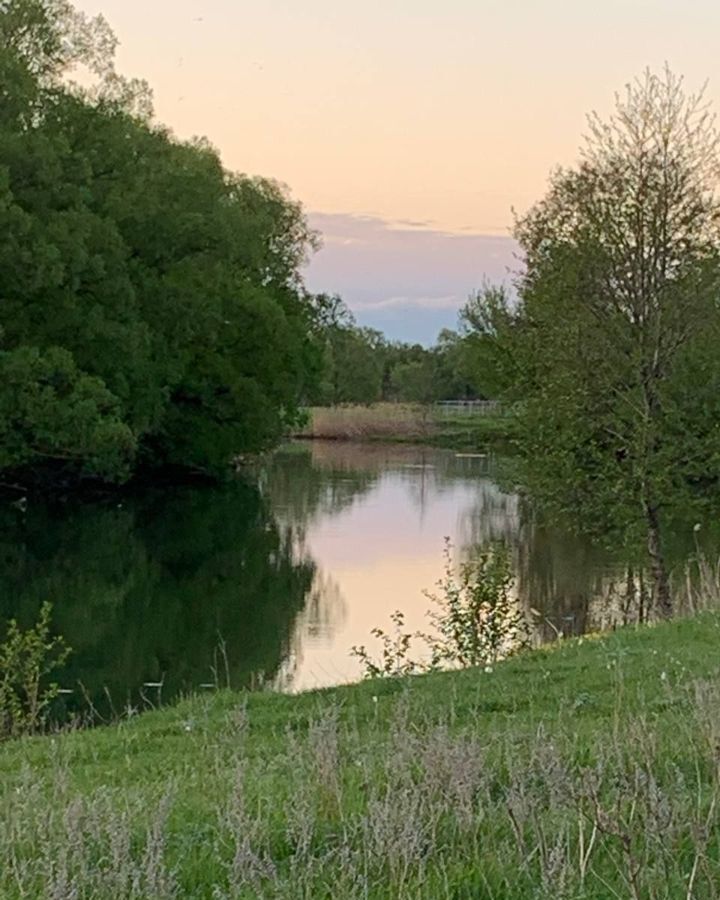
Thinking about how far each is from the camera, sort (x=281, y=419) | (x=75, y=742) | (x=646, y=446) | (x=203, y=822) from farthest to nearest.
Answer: (x=281, y=419) → (x=646, y=446) → (x=75, y=742) → (x=203, y=822)

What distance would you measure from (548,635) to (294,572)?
8.15 metres

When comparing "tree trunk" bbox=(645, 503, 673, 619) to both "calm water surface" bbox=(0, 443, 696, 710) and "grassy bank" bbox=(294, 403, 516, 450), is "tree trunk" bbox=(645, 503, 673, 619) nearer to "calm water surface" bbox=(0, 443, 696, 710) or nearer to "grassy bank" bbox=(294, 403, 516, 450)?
"calm water surface" bbox=(0, 443, 696, 710)

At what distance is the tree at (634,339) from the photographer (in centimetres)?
1515

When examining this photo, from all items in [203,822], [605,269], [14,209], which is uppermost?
[14,209]

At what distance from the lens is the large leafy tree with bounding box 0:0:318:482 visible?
2959 centimetres

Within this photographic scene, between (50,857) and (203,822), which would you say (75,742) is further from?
(50,857)

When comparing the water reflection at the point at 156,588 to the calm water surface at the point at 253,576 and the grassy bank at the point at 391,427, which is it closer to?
the calm water surface at the point at 253,576

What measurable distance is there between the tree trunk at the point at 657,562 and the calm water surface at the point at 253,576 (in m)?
1.41

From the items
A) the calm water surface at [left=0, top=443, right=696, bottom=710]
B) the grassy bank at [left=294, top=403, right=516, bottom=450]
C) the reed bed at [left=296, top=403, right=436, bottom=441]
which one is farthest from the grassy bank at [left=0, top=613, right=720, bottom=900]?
the reed bed at [left=296, top=403, right=436, bottom=441]

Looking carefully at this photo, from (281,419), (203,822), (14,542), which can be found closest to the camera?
(203,822)

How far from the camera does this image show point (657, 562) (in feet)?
50.8

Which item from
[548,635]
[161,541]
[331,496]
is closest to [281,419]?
[331,496]

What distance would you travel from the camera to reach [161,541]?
2942cm

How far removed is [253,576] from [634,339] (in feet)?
36.4
